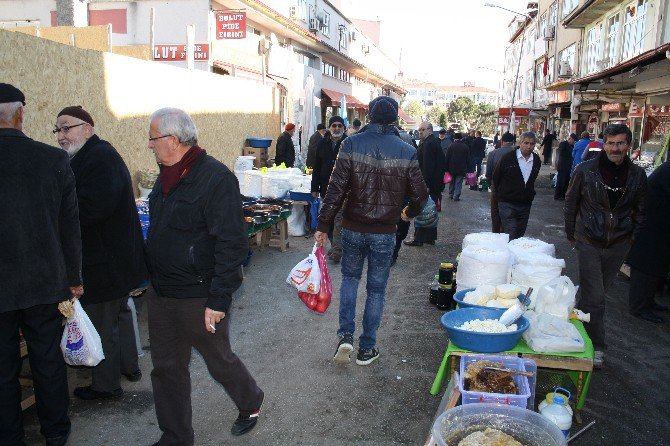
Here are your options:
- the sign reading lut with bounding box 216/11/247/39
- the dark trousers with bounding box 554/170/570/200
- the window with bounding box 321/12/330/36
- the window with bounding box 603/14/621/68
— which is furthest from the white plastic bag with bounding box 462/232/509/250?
the window with bounding box 321/12/330/36

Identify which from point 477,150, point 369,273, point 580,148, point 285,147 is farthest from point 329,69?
point 369,273

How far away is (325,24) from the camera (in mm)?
30812

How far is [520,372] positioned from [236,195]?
2074mm

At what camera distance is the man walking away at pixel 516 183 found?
695 centimetres

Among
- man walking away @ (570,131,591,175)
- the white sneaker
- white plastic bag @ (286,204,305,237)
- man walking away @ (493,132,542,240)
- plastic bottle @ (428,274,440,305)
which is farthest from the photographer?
man walking away @ (570,131,591,175)

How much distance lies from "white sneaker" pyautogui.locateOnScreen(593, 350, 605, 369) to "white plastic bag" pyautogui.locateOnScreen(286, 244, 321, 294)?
2.52 metres

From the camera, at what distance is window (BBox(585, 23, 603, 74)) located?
2420 cm

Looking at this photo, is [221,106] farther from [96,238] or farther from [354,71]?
[354,71]

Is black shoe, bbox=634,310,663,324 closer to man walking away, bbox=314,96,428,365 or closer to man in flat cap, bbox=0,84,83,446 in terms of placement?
man walking away, bbox=314,96,428,365

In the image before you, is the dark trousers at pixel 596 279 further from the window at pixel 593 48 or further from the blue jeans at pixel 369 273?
the window at pixel 593 48

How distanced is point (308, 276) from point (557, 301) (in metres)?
2.04

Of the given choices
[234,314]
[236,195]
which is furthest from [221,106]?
[236,195]

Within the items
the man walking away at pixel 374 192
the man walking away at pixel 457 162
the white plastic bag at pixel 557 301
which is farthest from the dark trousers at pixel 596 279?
the man walking away at pixel 457 162

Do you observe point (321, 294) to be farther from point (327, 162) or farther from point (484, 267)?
point (327, 162)
